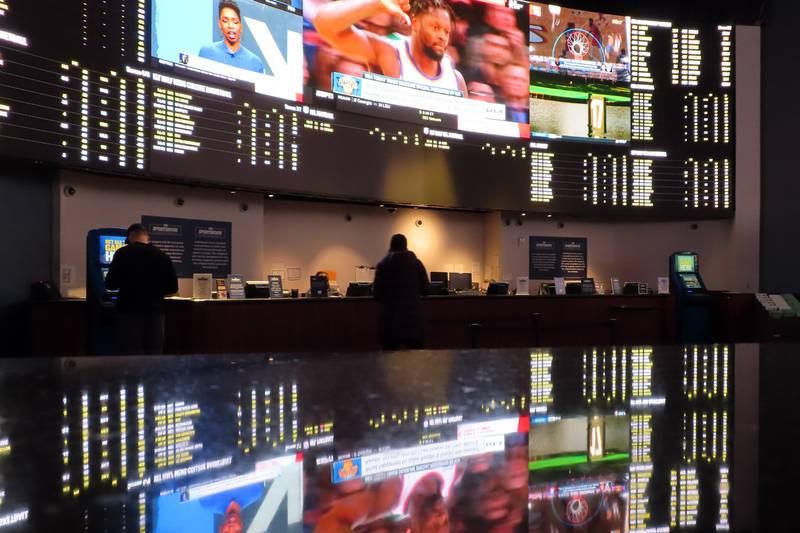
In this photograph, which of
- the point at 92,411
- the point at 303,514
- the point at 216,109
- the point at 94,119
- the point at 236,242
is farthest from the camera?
the point at 236,242

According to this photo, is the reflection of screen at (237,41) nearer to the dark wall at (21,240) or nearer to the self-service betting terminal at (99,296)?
the dark wall at (21,240)

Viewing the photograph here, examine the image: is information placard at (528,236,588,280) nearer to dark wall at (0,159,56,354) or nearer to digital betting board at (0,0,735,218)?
digital betting board at (0,0,735,218)

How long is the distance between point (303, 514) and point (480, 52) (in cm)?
749

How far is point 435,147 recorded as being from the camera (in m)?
6.93

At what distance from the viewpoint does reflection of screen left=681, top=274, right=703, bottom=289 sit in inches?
291

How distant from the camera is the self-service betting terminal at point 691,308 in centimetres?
724

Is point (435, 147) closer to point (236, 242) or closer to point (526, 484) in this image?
point (236, 242)

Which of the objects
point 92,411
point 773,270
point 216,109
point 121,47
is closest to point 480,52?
point 216,109

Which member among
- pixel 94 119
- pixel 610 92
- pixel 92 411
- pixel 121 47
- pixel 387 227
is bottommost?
pixel 92 411

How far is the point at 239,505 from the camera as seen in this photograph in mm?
331

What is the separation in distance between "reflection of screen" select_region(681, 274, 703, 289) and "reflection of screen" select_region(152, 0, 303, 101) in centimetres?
493

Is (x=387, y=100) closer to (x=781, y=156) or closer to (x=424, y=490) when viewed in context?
(x=781, y=156)

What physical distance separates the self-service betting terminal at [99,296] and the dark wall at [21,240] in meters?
0.48

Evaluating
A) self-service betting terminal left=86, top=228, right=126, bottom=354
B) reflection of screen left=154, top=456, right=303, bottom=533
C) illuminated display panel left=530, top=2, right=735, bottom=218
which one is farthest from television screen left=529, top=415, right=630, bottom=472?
illuminated display panel left=530, top=2, right=735, bottom=218
